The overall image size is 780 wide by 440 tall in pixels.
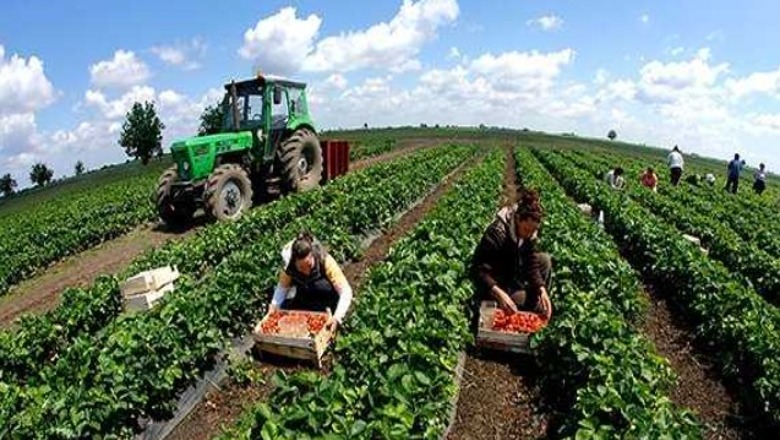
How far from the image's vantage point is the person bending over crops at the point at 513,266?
6156mm

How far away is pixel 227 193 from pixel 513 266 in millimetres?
7911

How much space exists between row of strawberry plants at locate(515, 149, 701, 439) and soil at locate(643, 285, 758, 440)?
0.25m

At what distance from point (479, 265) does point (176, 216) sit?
9.23 meters

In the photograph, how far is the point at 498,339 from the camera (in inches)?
242

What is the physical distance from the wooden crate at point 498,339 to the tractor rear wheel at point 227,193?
7504mm

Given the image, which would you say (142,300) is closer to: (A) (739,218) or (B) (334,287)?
(B) (334,287)

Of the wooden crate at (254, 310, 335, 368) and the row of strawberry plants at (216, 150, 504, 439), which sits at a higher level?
the row of strawberry plants at (216, 150, 504, 439)

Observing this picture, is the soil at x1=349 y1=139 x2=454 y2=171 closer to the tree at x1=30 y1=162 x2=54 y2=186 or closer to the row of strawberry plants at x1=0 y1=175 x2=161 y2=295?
the row of strawberry plants at x1=0 y1=175 x2=161 y2=295

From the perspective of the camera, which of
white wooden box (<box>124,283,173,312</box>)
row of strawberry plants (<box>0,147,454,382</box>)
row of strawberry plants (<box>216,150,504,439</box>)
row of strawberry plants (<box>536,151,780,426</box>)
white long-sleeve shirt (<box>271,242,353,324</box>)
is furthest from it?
white wooden box (<box>124,283,173,312</box>)

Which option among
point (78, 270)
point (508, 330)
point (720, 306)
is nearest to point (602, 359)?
point (508, 330)

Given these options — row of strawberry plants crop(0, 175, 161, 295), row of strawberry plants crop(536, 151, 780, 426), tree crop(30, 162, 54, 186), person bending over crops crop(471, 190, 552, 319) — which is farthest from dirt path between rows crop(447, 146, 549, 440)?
tree crop(30, 162, 54, 186)

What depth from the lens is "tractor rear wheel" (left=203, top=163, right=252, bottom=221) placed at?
40.1 feet

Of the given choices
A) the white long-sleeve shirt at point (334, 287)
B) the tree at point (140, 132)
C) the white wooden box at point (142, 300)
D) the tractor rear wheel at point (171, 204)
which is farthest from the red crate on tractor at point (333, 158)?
the tree at point (140, 132)

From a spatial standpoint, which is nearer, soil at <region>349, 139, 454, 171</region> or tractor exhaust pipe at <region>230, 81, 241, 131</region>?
tractor exhaust pipe at <region>230, 81, 241, 131</region>
